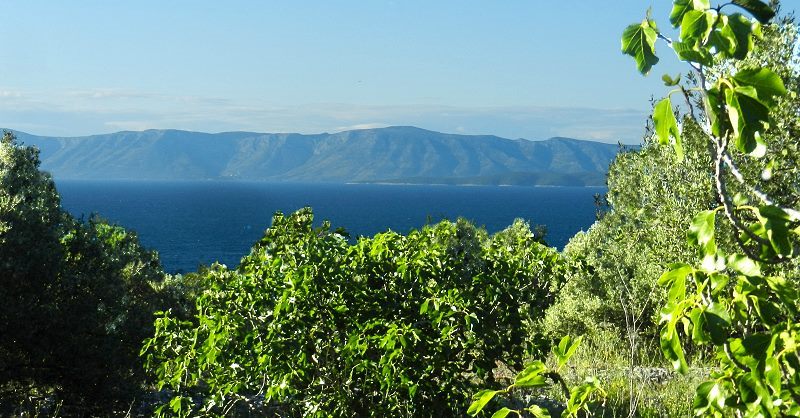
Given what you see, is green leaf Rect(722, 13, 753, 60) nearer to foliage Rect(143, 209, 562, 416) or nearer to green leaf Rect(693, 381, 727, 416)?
green leaf Rect(693, 381, 727, 416)

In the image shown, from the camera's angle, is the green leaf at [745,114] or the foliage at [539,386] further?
the foliage at [539,386]

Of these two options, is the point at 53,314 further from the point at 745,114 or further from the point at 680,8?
the point at 745,114

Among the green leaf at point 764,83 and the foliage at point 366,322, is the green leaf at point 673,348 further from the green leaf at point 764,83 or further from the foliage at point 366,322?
the foliage at point 366,322

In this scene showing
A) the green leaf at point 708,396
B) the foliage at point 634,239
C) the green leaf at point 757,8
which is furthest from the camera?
the foliage at point 634,239

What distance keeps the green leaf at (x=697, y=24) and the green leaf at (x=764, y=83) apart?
223 millimetres

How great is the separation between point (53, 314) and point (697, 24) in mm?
15425

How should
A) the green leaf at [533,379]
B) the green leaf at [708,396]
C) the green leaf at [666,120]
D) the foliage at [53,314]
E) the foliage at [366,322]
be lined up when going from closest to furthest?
the green leaf at [666,120], the green leaf at [533,379], the green leaf at [708,396], the foliage at [366,322], the foliage at [53,314]

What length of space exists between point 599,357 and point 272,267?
11.9 m

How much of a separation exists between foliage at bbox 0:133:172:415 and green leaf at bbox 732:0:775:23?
15078 millimetres

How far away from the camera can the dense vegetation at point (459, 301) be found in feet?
10.3

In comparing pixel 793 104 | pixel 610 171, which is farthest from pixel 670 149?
pixel 610 171

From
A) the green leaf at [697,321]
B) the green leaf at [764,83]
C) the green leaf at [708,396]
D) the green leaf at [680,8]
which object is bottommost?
the green leaf at [708,396]

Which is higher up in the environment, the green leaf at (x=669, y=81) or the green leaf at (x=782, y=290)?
the green leaf at (x=669, y=81)

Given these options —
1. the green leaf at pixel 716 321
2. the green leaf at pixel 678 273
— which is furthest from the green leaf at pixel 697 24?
the green leaf at pixel 716 321
